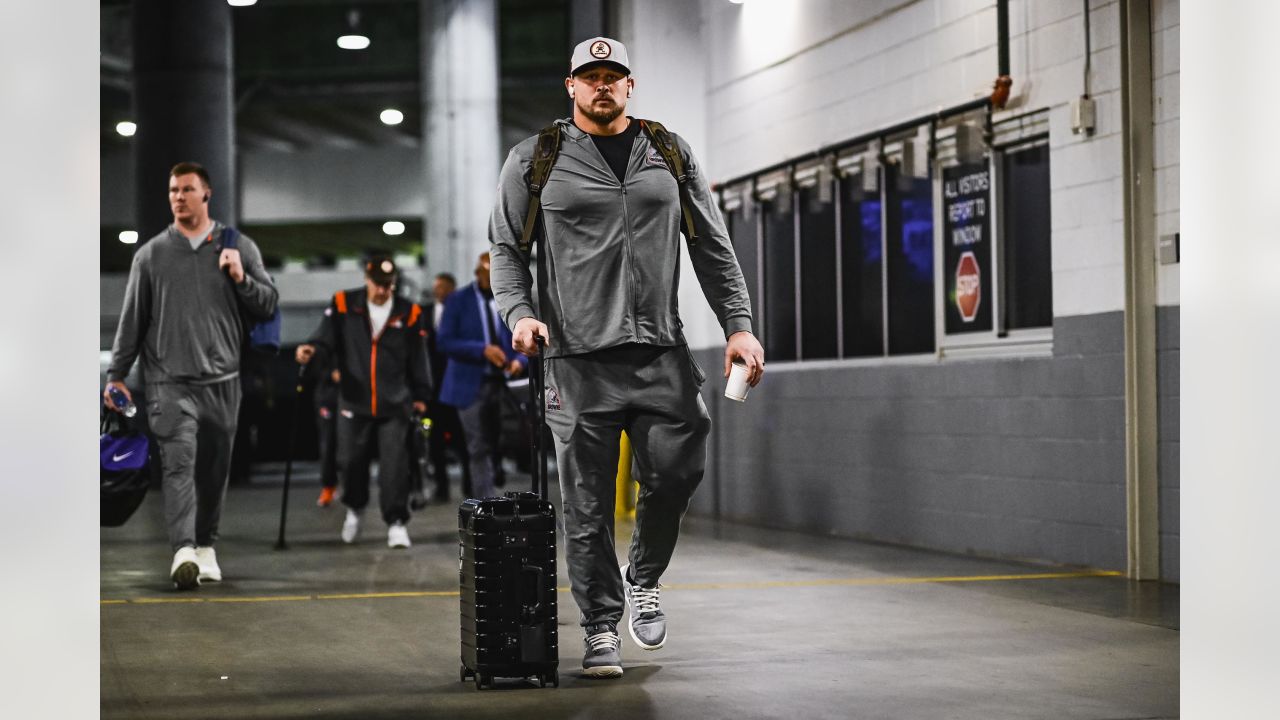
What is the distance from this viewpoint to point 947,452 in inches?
315

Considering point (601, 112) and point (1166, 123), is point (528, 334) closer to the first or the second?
point (601, 112)

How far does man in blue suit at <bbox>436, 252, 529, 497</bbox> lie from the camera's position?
9.14 m

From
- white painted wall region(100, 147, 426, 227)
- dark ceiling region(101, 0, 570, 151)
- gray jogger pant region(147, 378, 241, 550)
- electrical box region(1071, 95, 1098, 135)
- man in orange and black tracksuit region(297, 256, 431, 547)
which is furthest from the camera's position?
white painted wall region(100, 147, 426, 227)

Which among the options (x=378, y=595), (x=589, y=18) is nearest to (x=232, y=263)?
(x=378, y=595)

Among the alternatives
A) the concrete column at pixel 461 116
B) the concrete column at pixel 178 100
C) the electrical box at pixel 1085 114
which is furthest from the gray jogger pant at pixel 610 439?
the concrete column at pixel 461 116

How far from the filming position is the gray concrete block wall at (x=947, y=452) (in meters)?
6.86

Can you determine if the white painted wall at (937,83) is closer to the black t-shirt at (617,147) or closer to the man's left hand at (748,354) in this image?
the man's left hand at (748,354)

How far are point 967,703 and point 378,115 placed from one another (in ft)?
76.1

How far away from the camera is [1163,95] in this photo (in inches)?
255

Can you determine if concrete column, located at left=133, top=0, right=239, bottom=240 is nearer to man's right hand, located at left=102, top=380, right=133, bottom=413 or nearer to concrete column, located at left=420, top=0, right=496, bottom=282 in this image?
concrete column, located at left=420, top=0, right=496, bottom=282

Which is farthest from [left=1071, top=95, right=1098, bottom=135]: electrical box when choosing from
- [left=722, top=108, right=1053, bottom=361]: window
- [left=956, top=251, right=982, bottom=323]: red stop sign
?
[left=956, top=251, right=982, bottom=323]: red stop sign

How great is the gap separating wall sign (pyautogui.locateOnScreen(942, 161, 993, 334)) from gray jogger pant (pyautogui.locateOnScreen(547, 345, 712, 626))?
12.3 ft
